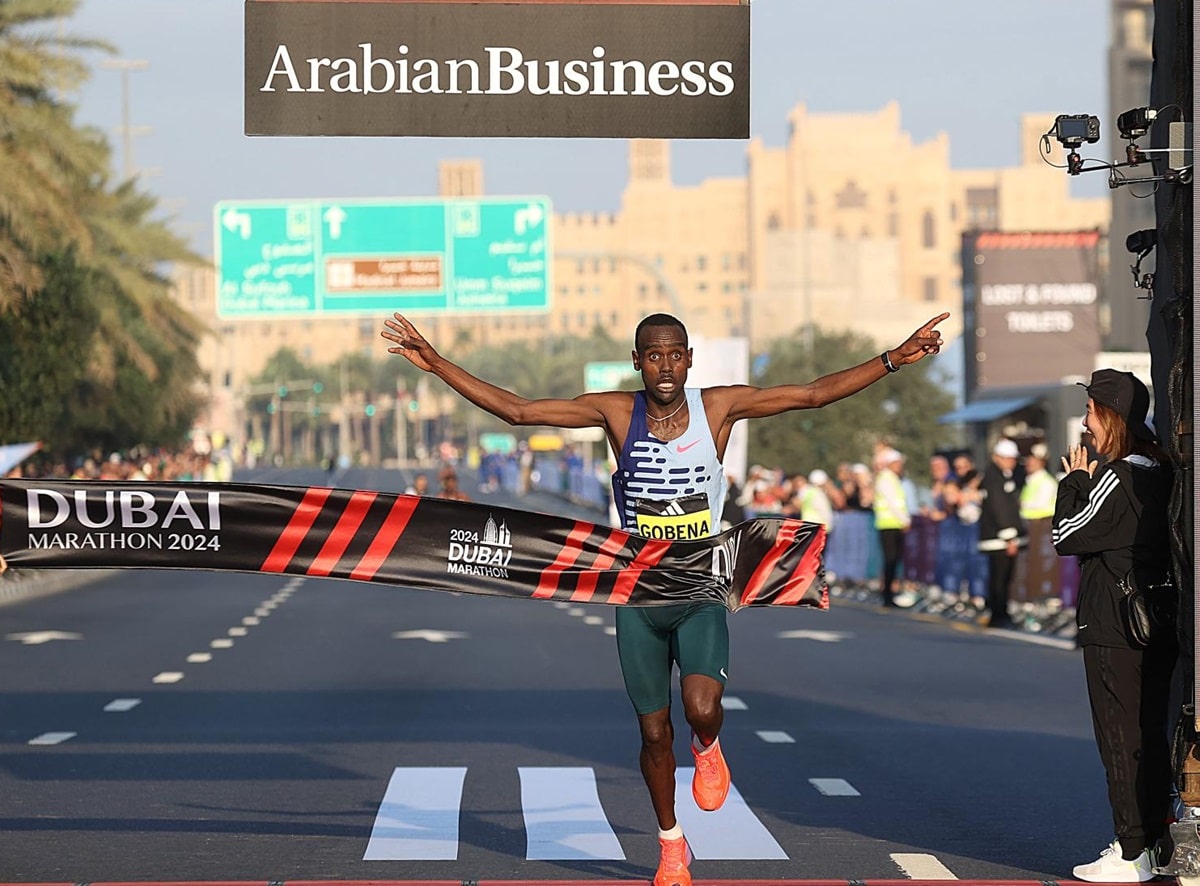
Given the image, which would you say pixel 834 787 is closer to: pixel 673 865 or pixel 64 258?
pixel 673 865

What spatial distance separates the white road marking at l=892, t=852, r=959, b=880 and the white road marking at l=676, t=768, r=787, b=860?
1.60 ft

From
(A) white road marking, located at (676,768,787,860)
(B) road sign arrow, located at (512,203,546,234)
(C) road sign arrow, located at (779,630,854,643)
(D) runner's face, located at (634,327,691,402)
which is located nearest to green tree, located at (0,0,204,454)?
(B) road sign arrow, located at (512,203,546,234)

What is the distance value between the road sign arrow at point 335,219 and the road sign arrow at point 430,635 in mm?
25021

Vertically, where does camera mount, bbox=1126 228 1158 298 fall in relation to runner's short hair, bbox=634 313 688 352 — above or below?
above

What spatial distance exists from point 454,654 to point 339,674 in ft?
8.18

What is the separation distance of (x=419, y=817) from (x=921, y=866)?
256cm

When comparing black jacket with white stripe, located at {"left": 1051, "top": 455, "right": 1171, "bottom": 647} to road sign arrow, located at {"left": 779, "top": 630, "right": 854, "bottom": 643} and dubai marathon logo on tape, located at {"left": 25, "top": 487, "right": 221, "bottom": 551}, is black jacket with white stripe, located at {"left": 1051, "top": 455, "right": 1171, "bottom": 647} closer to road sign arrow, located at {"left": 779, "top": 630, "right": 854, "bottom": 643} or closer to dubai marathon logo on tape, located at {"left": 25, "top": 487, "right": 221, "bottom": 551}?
dubai marathon logo on tape, located at {"left": 25, "top": 487, "right": 221, "bottom": 551}

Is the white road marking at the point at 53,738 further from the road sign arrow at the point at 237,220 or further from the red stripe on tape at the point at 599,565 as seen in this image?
the road sign arrow at the point at 237,220

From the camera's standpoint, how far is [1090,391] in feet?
28.0

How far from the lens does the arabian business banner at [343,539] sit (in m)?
8.61

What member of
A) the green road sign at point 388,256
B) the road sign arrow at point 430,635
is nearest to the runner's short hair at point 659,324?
the road sign arrow at point 430,635

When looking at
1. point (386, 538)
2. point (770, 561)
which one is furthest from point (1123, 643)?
point (386, 538)

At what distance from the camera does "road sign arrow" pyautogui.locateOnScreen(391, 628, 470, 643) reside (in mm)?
23625

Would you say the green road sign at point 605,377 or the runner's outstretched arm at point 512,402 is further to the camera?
the green road sign at point 605,377
